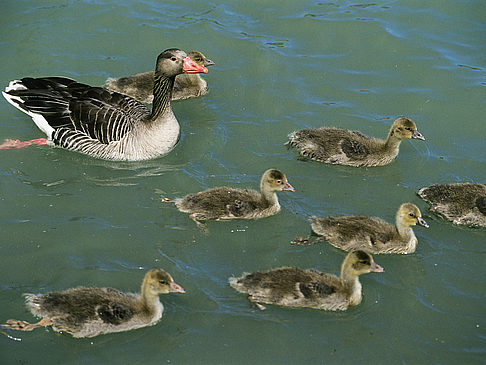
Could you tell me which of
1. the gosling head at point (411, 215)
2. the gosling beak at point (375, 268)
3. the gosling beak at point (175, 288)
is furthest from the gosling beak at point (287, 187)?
the gosling beak at point (175, 288)

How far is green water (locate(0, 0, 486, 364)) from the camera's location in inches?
279

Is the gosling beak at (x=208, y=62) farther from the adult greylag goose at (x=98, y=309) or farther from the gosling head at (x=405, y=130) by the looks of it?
the adult greylag goose at (x=98, y=309)

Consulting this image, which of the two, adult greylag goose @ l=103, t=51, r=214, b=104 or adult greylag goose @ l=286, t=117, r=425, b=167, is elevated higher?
adult greylag goose @ l=103, t=51, r=214, b=104

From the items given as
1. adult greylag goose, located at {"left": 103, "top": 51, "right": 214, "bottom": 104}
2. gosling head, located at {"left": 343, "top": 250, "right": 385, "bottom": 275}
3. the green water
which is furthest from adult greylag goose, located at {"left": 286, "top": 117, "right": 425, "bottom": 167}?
gosling head, located at {"left": 343, "top": 250, "right": 385, "bottom": 275}

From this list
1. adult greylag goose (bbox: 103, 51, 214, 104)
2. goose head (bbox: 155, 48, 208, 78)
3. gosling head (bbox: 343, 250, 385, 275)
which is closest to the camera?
gosling head (bbox: 343, 250, 385, 275)

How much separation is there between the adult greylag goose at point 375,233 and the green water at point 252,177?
15 cm

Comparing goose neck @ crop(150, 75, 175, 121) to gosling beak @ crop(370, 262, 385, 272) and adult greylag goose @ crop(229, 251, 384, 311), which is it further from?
gosling beak @ crop(370, 262, 385, 272)

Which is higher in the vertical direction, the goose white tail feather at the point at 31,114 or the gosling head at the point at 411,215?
the goose white tail feather at the point at 31,114

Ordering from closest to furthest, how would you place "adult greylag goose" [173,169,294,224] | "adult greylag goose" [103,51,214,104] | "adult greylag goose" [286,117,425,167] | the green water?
the green water, "adult greylag goose" [173,169,294,224], "adult greylag goose" [286,117,425,167], "adult greylag goose" [103,51,214,104]

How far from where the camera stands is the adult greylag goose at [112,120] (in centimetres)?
997

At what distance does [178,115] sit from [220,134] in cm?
103

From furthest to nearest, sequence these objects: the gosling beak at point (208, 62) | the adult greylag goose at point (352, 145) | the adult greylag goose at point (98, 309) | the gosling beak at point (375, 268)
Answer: the gosling beak at point (208, 62)
the adult greylag goose at point (352, 145)
the gosling beak at point (375, 268)
the adult greylag goose at point (98, 309)

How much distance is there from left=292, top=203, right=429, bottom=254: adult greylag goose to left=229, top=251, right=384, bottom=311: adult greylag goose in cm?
77

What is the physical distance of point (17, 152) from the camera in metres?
9.93
